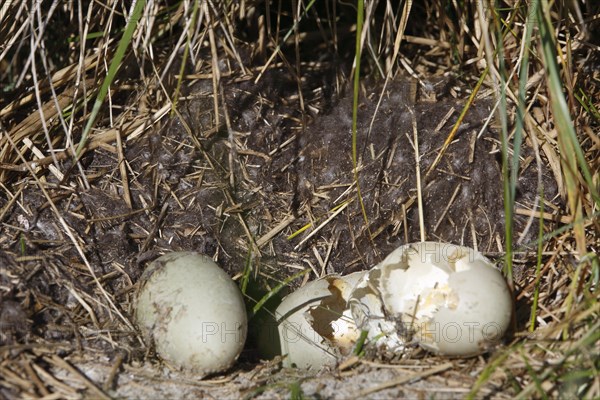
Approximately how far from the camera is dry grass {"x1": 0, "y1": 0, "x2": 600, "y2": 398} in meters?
1.84

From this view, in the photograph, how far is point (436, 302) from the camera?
72.8 inches

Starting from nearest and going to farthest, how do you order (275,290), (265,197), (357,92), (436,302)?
(436,302) → (357,92) → (275,290) → (265,197)

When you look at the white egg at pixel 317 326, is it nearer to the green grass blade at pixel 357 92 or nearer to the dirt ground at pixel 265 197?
the dirt ground at pixel 265 197

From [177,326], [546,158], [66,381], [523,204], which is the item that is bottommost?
[66,381]

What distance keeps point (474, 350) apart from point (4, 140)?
5.47ft

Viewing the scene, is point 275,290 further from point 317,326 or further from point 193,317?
point 193,317

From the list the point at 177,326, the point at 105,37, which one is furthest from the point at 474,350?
the point at 105,37

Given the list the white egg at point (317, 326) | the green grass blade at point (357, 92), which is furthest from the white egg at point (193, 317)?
the green grass blade at point (357, 92)

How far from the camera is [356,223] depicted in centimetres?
237

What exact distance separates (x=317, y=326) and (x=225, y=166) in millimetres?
680

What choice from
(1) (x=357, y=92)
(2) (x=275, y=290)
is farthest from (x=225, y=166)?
(1) (x=357, y=92)

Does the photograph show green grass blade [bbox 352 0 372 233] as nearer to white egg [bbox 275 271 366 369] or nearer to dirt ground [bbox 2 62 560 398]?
dirt ground [bbox 2 62 560 398]

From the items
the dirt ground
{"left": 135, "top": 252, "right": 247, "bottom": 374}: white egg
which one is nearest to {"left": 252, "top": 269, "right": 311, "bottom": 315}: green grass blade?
the dirt ground

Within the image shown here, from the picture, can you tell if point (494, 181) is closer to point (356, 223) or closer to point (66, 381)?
point (356, 223)
